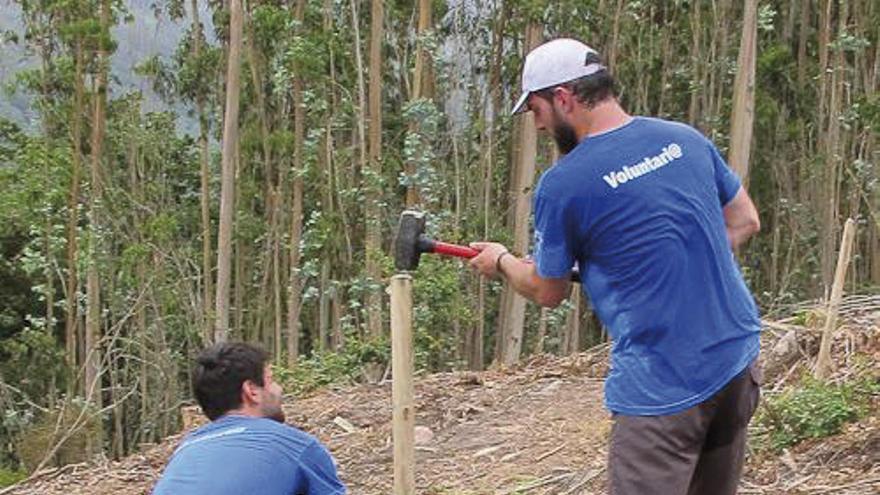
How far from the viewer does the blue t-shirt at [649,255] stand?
3.00 meters

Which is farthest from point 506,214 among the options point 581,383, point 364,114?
point 581,383

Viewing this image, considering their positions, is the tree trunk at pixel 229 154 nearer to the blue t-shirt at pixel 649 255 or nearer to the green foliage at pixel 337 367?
the green foliage at pixel 337 367

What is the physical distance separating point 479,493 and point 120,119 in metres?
21.2

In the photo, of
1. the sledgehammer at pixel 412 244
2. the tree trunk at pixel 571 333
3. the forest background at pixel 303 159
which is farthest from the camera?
the tree trunk at pixel 571 333

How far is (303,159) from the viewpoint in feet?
72.9

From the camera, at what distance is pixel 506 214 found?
24.2 meters

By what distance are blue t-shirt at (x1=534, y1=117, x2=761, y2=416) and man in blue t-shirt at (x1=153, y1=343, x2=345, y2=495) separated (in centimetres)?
76

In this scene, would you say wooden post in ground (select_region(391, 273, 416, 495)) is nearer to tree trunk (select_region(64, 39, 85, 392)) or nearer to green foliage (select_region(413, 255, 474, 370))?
green foliage (select_region(413, 255, 474, 370))

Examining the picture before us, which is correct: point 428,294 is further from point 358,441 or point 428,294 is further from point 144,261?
point 144,261

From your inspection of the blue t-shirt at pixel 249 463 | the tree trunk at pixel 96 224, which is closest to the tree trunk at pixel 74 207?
the tree trunk at pixel 96 224

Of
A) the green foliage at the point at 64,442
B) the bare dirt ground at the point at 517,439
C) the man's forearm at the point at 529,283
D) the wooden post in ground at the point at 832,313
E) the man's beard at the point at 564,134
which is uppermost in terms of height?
the man's beard at the point at 564,134

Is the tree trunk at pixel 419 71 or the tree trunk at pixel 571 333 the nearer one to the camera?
the tree trunk at pixel 419 71

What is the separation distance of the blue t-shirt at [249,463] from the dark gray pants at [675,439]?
730mm

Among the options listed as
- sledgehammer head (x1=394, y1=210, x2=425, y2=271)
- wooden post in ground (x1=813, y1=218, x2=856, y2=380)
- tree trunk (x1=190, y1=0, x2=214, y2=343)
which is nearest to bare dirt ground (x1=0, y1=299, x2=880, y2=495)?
wooden post in ground (x1=813, y1=218, x2=856, y2=380)
